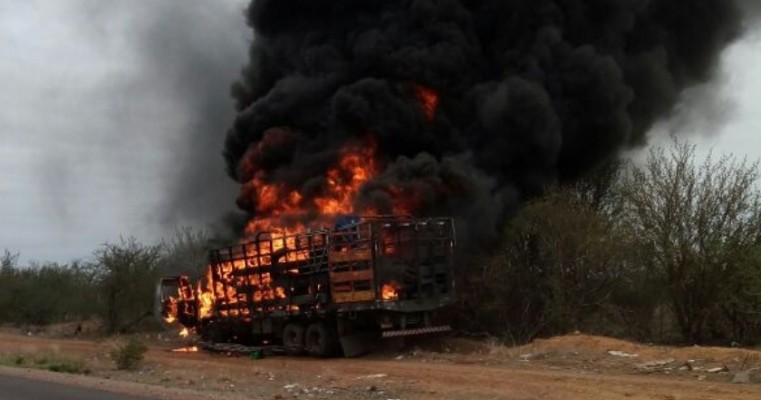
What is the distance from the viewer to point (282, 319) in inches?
822

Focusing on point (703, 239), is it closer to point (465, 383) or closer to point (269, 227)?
point (465, 383)

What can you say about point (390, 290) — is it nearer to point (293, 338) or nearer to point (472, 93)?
→ point (293, 338)

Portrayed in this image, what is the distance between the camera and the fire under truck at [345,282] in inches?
749

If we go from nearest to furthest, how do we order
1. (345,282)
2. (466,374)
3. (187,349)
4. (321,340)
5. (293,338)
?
(466,374)
(345,282)
(321,340)
(293,338)
(187,349)

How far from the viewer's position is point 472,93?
25.4 meters

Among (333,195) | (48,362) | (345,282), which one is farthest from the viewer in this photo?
(333,195)

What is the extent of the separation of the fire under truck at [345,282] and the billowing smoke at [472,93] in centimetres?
289

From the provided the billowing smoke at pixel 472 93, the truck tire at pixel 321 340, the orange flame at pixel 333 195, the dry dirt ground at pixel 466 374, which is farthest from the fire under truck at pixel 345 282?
the orange flame at pixel 333 195

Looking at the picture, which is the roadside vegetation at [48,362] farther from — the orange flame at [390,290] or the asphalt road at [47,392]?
the orange flame at [390,290]

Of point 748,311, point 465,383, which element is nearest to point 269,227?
Answer: point 465,383

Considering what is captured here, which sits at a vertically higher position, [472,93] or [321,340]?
[472,93]

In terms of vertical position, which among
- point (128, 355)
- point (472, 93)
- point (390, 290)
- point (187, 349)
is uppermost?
point (472, 93)

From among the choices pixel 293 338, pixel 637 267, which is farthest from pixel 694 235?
pixel 293 338

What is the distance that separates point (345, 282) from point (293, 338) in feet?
8.65
